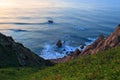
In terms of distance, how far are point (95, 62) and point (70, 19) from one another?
132 m

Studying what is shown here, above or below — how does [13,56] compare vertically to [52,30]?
below

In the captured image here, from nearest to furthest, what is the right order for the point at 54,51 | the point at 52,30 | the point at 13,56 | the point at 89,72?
the point at 89,72, the point at 13,56, the point at 54,51, the point at 52,30

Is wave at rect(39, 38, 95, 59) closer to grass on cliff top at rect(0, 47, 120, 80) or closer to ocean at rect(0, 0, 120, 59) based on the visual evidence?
ocean at rect(0, 0, 120, 59)

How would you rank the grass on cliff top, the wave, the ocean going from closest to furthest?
the grass on cliff top < the wave < the ocean

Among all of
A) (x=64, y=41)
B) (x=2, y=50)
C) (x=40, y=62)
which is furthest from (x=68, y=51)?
(x=2, y=50)

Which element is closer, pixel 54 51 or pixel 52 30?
pixel 54 51

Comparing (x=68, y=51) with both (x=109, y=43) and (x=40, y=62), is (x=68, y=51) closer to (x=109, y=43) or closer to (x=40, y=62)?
(x=109, y=43)

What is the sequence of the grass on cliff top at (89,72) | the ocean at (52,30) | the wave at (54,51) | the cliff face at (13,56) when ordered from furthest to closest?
the ocean at (52,30) → the wave at (54,51) → the cliff face at (13,56) → the grass on cliff top at (89,72)

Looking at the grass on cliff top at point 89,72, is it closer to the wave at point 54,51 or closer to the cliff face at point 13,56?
the cliff face at point 13,56

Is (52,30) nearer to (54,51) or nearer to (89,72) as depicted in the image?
(54,51)

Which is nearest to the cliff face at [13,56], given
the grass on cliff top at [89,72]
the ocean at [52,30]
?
the grass on cliff top at [89,72]

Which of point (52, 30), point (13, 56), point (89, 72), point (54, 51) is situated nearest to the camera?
point (89, 72)

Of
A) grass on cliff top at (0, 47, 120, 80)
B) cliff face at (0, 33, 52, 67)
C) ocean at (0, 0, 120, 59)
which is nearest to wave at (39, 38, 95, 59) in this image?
ocean at (0, 0, 120, 59)

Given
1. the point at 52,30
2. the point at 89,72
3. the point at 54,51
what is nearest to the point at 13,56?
the point at 89,72
